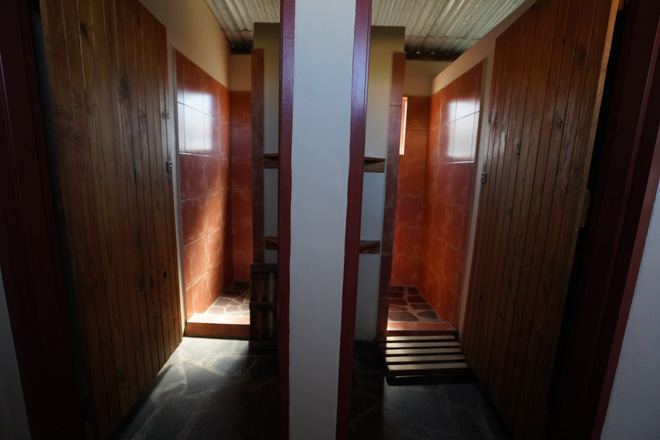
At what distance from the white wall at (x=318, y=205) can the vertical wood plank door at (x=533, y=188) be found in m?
1.10

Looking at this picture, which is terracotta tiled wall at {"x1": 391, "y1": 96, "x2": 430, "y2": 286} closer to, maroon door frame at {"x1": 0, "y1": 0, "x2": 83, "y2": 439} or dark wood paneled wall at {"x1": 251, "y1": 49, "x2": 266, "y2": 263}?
dark wood paneled wall at {"x1": 251, "y1": 49, "x2": 266, "y2": 263}

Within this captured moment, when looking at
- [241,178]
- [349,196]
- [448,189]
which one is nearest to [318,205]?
[349,196]

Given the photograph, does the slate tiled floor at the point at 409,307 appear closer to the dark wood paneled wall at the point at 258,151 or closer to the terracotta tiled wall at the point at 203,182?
the dark wood paneled wall at the point at 258,151

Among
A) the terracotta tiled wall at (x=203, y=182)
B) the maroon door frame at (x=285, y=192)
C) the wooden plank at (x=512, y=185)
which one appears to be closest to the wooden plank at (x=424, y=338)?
the wooden plank at (x=512, y=185)

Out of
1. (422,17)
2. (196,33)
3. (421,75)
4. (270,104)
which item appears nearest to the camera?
(270,104)

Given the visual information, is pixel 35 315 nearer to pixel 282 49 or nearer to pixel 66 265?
pixel 66 265

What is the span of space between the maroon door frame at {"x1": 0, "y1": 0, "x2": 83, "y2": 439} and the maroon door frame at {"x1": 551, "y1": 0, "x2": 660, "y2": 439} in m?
2.33

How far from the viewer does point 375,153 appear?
7.86ft

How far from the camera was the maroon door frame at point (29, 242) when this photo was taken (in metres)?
1.09

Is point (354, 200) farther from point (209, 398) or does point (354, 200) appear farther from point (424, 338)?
point (424, 338)

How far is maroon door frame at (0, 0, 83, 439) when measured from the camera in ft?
3.59

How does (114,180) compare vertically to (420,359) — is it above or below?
above

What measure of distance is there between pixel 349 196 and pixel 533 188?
121cm

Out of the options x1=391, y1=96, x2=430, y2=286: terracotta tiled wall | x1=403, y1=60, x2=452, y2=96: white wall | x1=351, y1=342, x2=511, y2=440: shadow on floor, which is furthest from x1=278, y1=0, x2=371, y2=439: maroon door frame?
x1=403, y1=60, x2=452, y2=96: white wall
